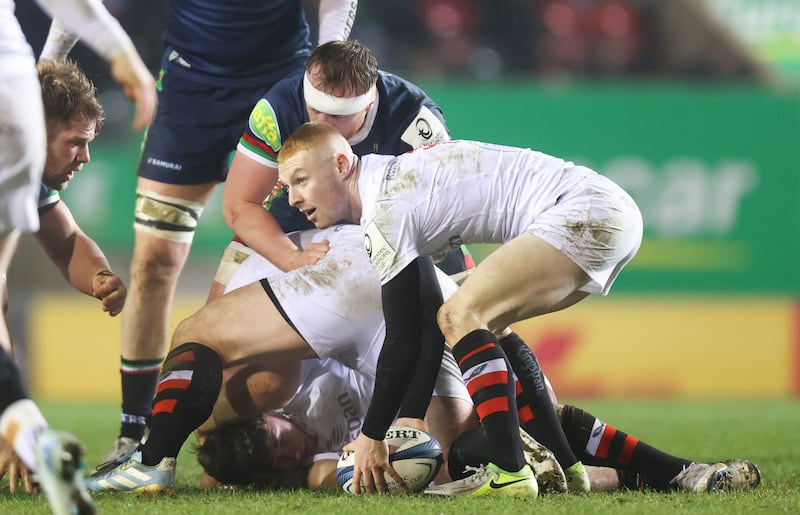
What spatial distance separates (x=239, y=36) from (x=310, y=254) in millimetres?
1580

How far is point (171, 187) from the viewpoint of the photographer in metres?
5.46

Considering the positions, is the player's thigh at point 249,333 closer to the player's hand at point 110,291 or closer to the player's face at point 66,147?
the player's hand at point 110,291

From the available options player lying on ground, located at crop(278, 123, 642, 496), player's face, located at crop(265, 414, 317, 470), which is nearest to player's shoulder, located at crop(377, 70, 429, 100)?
player lying on ground, located at crop(278, 123, 642, 496)

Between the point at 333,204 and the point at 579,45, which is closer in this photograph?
the point at 333,204

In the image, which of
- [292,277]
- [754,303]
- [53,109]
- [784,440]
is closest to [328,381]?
[292,277]

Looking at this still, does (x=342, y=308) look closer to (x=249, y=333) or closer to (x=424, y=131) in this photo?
(x=249, y=333)

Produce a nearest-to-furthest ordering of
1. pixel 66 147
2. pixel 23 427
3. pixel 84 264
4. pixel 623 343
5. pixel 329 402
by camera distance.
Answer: pixel 23 427
pixel 66 147
pixel 329 402
pixel 84 264
pixel 623 343

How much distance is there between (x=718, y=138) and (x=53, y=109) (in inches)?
281

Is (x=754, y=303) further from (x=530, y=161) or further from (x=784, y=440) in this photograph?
(x=530, y=161)

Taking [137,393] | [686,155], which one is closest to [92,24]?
[137,393]

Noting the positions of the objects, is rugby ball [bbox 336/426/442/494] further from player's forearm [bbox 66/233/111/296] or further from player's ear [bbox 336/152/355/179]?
player's forearm [bbox 66/233/111/296]

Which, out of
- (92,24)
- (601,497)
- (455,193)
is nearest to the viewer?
(92,24)

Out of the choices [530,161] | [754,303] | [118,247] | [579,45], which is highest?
[579,45]

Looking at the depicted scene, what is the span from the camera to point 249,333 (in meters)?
4.04
